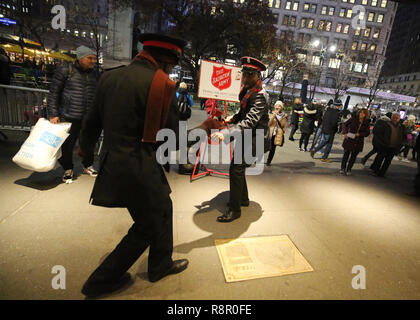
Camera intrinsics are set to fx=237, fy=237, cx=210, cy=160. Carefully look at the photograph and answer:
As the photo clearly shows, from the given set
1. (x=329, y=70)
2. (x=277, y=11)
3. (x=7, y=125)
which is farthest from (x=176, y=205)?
(x=277, y=11)

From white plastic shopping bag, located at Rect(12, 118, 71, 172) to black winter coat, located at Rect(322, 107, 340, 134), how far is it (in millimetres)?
7748

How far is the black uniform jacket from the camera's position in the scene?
1673 millimetres

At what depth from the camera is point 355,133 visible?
650 centimetres

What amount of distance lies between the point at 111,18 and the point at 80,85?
15703mm

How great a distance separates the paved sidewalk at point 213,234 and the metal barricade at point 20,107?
2.43ft

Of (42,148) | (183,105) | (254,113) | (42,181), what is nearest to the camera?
(254,113)

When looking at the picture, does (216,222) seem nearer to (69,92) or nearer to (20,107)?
(69,92)

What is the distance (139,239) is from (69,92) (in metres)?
3.16

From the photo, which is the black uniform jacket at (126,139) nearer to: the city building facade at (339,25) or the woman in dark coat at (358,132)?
the woman in dark coat at (358,132)

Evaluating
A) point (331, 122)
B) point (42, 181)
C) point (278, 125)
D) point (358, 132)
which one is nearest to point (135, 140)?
point (42, 181)

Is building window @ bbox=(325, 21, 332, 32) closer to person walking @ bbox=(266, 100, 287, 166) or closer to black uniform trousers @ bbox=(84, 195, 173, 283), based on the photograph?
person walking @ bbox=(266, 100, 287, 166)

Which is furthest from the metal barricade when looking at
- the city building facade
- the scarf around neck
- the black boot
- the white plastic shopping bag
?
the city building facade

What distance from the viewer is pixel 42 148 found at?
366 cm

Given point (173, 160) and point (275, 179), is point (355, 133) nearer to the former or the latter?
point (275, 179)
